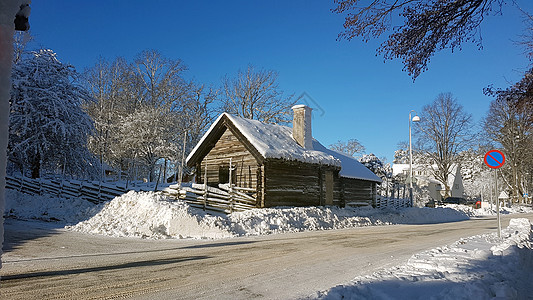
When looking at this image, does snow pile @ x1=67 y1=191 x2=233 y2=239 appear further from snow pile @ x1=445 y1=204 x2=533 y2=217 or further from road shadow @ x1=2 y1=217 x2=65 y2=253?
snow pile @ x1=445 y1=204 x2=533 y2=217

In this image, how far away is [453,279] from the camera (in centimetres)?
510

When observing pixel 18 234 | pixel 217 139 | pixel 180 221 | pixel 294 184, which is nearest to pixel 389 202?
pixel 294 184

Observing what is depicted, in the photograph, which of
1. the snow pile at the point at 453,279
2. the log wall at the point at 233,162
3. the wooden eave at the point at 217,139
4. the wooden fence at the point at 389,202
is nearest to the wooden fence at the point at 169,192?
the log wall at the point at 233,162

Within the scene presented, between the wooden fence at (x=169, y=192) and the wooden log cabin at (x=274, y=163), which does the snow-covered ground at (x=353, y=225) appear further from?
the wooden log cabin at (x=274, y=163)

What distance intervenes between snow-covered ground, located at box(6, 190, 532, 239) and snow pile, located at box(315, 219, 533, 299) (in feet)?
25.2

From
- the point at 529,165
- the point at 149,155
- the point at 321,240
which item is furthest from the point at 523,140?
the point at 149,155

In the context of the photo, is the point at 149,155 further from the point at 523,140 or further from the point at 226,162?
the point at 523,140

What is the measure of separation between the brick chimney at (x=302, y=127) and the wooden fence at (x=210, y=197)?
7082 millimetres

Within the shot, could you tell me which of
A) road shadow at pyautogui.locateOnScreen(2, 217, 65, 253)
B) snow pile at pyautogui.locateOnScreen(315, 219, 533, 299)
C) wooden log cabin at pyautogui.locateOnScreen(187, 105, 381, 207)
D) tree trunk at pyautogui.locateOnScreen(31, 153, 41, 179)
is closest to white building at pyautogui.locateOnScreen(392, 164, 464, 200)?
wooden log cabin at pyautogui.locateOnScreen(187, 105, 381, 207)

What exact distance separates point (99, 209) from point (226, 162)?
753cm

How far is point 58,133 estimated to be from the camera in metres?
21.0

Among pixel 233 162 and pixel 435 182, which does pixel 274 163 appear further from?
pixel 435 182

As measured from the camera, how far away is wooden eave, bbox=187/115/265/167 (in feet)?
60.1

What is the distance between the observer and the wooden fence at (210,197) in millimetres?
15055
